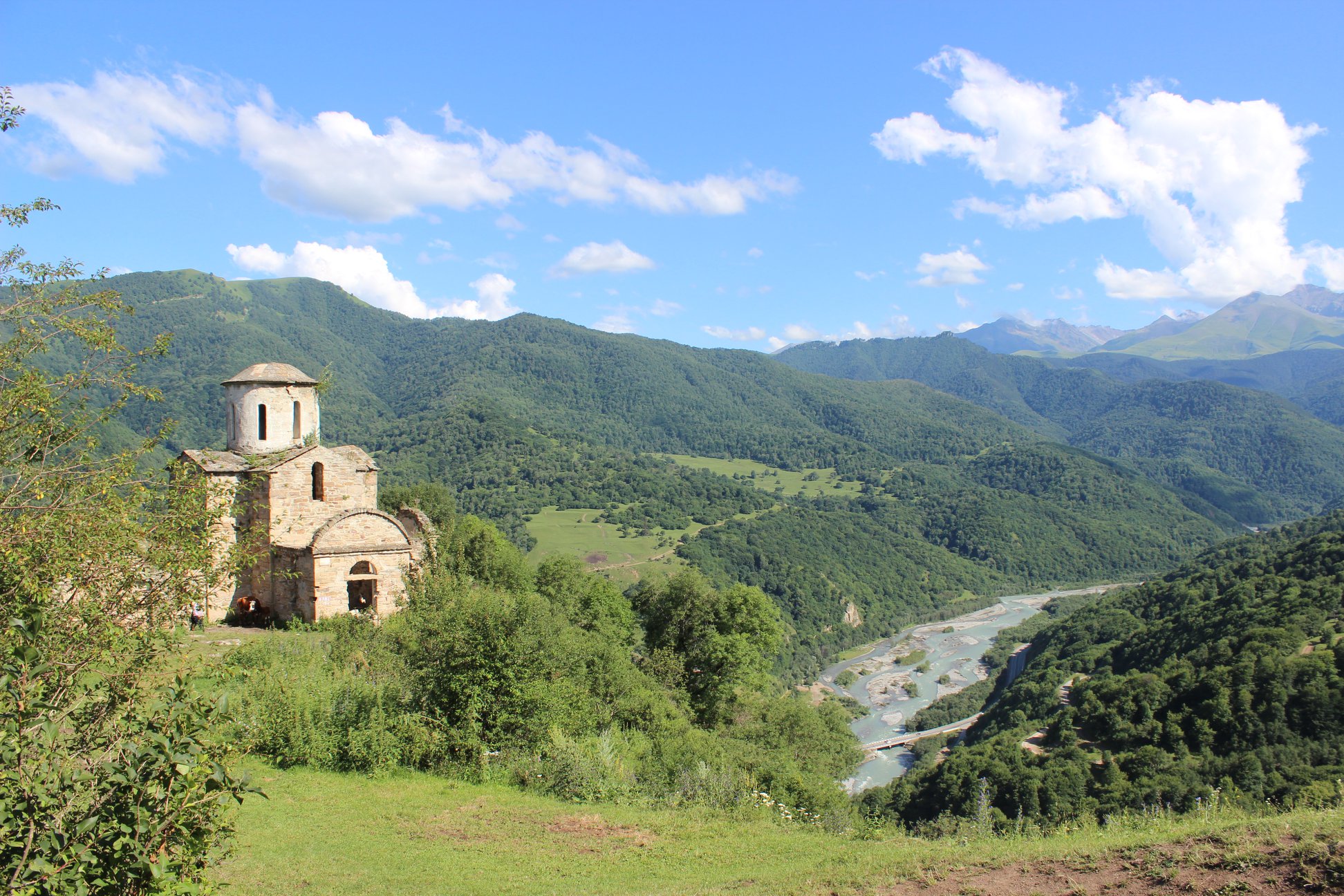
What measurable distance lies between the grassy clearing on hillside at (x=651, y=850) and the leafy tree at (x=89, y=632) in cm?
170

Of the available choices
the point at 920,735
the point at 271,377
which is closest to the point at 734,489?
the point at 920,735

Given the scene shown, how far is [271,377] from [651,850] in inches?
778

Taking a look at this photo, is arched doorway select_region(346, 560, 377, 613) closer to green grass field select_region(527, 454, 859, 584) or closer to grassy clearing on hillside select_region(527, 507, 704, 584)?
green grass field select_region(527, 454, 859, 584)

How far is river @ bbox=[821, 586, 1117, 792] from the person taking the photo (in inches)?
2557

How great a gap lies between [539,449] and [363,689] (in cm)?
11545

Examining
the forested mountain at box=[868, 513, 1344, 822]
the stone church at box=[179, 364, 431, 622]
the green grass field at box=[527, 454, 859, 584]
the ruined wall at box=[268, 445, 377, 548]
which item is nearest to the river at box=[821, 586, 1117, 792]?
the forested mountain at box=[868, 513, 1344, 822]

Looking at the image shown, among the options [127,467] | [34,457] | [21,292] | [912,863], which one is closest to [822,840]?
[912,863]

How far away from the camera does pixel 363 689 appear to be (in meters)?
15.6

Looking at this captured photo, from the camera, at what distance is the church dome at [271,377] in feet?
80.9

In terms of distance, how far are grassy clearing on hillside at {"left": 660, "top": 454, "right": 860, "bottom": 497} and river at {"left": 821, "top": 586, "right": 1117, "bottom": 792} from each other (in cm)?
5369

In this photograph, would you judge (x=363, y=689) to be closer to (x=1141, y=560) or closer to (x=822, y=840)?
(x=822, y=840)

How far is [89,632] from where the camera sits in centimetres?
769

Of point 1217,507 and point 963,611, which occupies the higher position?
point 1217,507

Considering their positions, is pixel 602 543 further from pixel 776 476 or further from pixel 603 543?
pixel 776 476
